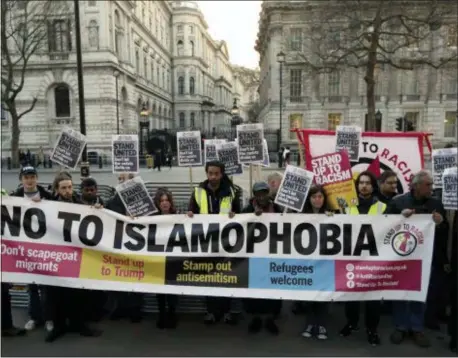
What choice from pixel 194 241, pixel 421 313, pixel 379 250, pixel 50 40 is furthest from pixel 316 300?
pixel 50 40

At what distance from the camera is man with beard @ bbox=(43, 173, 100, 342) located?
16.1ft

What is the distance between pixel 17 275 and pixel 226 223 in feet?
8.38

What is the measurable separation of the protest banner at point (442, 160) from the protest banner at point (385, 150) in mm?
1184

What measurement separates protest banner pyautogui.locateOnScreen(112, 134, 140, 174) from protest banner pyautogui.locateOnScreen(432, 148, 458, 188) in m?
4.32

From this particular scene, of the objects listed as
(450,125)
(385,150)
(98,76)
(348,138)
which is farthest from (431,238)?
(450,125)

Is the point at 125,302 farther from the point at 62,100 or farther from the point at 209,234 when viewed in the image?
the point at 62,100

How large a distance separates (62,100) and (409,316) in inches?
1729

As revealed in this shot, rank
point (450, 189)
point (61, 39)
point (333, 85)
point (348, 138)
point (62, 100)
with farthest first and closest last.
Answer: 1. point (333, 85)
2. point (62, 100)
3. point (61, 39)
4. point (348, 138)
5. point (450, 189)

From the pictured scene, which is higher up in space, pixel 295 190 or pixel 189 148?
pixel 189 148

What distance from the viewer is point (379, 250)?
15.4 ft

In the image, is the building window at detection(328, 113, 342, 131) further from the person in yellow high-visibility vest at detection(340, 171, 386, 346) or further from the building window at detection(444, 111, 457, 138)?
the person in yellow high-visibility vest at detection(340, 171, 386, 346)

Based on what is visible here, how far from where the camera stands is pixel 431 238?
4.62 meters

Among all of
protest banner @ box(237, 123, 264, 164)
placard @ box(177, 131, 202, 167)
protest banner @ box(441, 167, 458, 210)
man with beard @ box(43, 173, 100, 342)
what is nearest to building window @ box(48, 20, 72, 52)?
placard @ box(177, 131, 202, 167)

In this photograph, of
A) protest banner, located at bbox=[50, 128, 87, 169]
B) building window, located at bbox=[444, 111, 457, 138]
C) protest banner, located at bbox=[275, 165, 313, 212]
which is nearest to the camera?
protest banner, located at bbox=[275, 165, 313, 212]
